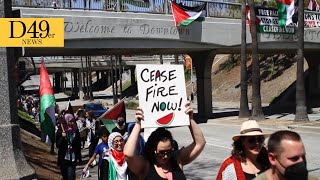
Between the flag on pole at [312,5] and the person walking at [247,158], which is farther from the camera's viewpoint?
Answer: the flag on pole at [312,5]

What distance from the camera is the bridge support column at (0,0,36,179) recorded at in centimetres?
716

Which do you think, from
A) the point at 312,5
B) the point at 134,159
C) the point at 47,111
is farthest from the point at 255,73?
the point at 134,159

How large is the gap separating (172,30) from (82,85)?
62.8 m

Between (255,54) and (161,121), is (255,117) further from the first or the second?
(161,121)

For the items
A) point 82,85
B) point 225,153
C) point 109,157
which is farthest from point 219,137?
point 82,85

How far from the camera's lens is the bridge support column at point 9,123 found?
716cm

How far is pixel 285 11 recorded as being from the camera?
98.5 ft

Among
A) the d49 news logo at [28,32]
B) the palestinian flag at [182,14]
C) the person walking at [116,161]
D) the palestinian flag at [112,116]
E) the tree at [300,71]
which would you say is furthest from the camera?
the palestinian flag at [182,14]

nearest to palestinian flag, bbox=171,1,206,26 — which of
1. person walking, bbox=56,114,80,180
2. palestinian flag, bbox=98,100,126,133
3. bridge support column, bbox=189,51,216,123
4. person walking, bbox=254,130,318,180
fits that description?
bridge support column, bbox=189,51,216,123

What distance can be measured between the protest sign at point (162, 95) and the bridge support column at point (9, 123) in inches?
128

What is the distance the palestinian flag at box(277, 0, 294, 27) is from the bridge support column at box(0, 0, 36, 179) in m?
24.1

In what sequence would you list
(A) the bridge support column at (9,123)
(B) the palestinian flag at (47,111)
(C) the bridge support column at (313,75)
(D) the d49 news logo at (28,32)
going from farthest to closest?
(C) the bridge support column at (313,75) → (B) the palestinian flag at (47,111) → (A) the bridge support column at (9,123) → (D) the d49 news logo at (28,32)

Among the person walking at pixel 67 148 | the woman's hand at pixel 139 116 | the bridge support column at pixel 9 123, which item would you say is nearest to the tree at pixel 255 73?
the person walking at pixel 67 148

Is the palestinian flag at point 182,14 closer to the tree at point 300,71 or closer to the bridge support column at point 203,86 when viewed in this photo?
the bridge support column at point 203,86
